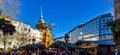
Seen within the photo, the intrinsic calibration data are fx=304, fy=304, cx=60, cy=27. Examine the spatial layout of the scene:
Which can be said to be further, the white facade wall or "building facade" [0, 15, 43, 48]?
the white facade wall

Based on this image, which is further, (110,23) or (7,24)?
(7,24)

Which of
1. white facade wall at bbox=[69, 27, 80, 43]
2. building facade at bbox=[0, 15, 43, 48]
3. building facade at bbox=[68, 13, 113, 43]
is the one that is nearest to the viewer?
building facade at bbox=[0, 15, 43, 48]

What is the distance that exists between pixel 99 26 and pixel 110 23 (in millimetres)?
119728

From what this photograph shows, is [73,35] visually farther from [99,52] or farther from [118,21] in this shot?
[118,21]

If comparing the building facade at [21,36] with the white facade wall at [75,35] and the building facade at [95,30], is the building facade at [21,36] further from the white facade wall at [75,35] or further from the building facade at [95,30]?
the white facade wall at [75,35]

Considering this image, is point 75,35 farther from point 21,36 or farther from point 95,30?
point 21,36

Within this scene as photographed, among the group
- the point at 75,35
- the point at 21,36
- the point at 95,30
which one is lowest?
the point at 21,36

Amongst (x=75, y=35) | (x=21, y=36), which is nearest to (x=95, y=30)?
(x=75, y=35)

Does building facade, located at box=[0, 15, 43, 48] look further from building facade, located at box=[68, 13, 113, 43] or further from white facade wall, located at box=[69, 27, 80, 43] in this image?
white facade wall, located at box=[69, 27, 80, 43]

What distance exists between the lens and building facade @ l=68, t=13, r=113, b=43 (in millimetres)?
126262

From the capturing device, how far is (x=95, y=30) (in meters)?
139

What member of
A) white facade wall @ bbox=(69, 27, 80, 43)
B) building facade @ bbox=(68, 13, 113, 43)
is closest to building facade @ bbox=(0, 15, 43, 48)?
building facade @ bbox=(68, 13, 113, 43)

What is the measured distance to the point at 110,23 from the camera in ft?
52.3

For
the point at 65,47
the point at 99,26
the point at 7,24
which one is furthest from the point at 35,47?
the point at 99,26
